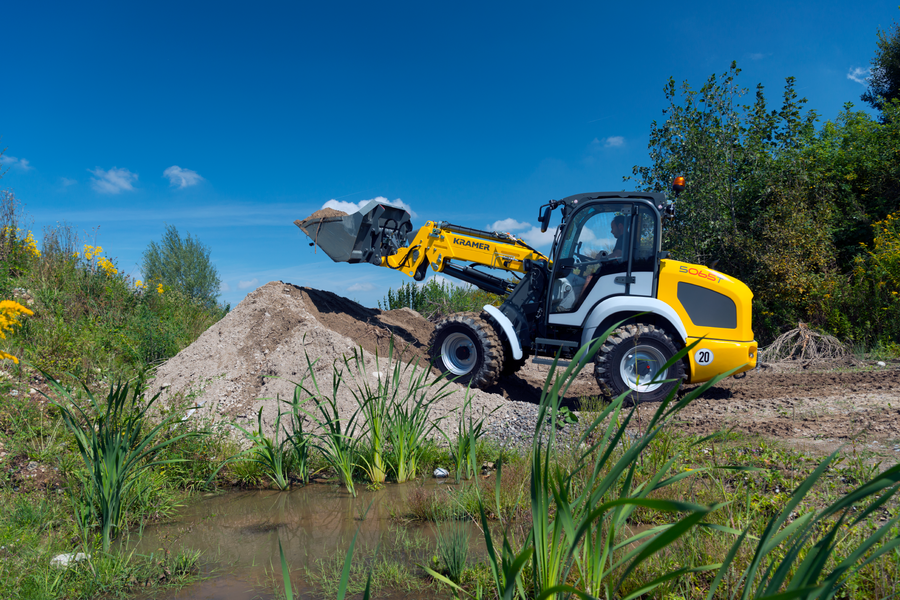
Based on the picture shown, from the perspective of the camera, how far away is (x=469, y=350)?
7457 millimetres

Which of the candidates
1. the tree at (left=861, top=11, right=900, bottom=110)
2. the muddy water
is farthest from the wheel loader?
the tree at (left=861, top=11, right=900, bottom=110)

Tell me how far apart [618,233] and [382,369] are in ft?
11.8

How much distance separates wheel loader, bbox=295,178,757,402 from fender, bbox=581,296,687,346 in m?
0.01

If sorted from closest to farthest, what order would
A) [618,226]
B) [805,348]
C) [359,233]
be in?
[618,226], [359,233], [805,348]

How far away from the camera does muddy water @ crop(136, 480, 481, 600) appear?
8.59ft

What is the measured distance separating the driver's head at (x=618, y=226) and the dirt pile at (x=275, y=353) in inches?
104

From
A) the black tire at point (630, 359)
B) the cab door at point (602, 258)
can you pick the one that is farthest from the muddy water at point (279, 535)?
the cab door at point (602, 258)

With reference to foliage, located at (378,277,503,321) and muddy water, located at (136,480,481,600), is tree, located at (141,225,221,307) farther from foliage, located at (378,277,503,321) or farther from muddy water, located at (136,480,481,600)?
muddy water, located at (136,480,481,600)

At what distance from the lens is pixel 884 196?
13.5m

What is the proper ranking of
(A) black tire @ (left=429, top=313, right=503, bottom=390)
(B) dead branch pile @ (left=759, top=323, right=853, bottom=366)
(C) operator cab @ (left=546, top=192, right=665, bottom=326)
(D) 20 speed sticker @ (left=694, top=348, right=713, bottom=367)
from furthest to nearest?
(B) dead branch pile @ (left=759, top=323, right=853, bottom=366), (A) black tire @ (left=429, top=313, right=503, bottom=390), (C) operator cab @ (left=546, top=192, right=665, bottom=326), (D) 20 speed sticker @ (left=694, top=348, right=713, bottom=367)

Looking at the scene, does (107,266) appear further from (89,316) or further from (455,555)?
(455,555)

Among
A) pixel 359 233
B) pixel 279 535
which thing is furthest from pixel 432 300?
pixel 279 535

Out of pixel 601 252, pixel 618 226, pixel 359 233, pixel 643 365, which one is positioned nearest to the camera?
pixel 643 365

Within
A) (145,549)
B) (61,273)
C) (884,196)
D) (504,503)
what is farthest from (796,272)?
(61,273)
